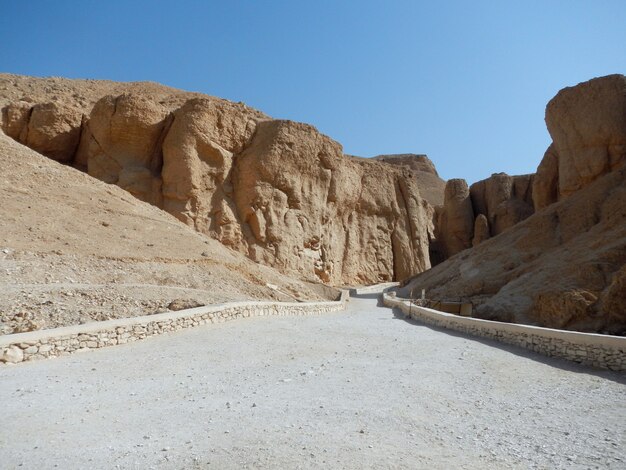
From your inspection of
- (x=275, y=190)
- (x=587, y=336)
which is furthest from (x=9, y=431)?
(x=275, y=190)

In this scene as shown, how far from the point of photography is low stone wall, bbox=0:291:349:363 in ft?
28.6

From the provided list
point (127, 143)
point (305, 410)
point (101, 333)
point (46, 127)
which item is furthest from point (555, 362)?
point (46, 127)

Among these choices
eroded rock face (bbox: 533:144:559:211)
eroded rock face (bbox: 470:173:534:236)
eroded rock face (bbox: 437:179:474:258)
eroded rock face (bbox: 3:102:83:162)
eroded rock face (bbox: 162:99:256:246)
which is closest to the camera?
eroded rock face (bbox: 162:99:256:246)

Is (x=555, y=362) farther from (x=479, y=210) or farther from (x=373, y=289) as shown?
(x=479, y=210)

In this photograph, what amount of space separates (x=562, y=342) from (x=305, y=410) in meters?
6.76

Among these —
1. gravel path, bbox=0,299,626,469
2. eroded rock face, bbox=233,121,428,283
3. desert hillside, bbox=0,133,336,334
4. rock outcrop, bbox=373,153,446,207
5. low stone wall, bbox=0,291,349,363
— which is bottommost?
gravel path, bbox=0,299,626,469

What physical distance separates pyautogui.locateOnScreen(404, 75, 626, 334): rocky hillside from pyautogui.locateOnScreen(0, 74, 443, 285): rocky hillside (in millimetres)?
10026

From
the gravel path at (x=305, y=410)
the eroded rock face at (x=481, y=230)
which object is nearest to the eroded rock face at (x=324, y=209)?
the eroded rock face at (x=481, y=230)

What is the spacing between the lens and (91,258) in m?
17.6

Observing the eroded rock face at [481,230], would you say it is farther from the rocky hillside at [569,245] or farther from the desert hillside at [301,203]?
the rocky hillside at [569,245]

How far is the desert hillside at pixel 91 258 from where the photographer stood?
1313cm

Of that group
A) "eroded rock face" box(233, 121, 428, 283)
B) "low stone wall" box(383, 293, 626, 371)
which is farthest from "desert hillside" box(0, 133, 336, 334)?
"eroded rock face" box(233, 121, 428, 283)

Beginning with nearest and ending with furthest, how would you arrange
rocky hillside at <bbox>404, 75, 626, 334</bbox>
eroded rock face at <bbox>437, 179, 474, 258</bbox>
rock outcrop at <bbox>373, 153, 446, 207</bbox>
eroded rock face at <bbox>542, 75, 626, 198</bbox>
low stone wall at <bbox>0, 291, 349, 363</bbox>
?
low stone wall at <bbox>0, 291, 349, 363</bbox>
rocky hillside at <bbox>404, 75, 626, 334</bbox>
eroded rock face at <bbox>542, 75, 626, 198</bbox>
eroded rock face at <bbox>437, 179, 474, 258</bbox>
rock outcrop at <bbox>373, 153, 446, 207</bbox>

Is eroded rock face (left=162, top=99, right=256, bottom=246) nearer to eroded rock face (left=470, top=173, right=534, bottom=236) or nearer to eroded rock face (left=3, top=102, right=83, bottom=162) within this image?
eroded rock face (left=3, top=102, right=83, bottom=162)
